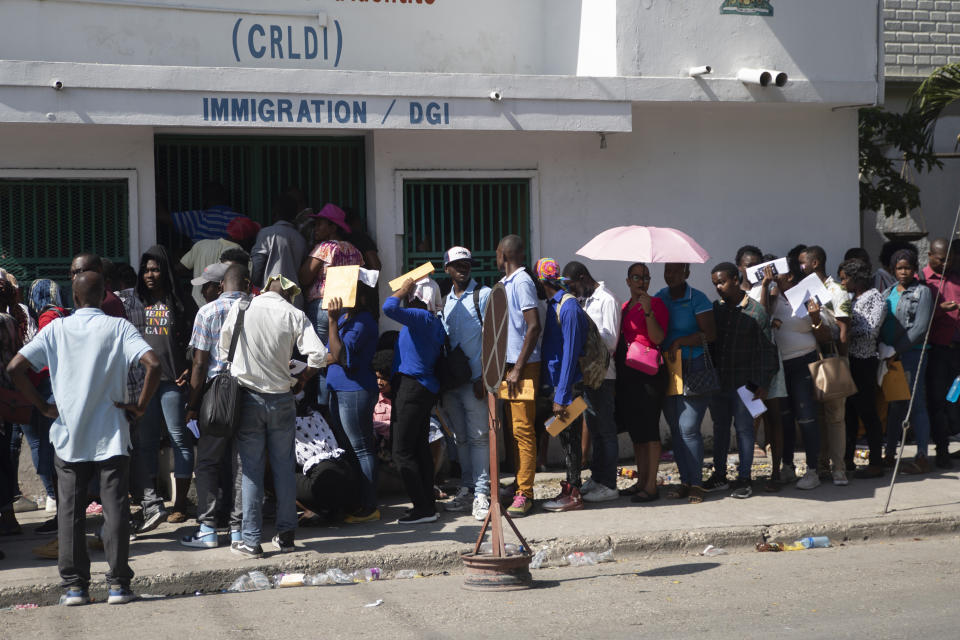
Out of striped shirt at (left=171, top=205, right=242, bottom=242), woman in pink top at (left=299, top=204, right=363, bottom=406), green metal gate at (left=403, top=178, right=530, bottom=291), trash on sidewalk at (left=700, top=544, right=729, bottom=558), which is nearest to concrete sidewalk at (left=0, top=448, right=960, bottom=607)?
trash on sidewalk at (left=700, top=544, right=729, bottom=558)

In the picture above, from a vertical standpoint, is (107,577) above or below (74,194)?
below

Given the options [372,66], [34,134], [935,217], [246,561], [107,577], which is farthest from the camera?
[935,217]

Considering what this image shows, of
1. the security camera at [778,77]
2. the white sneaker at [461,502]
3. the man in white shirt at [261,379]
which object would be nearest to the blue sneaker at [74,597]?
the man in white shirt at [261,379]

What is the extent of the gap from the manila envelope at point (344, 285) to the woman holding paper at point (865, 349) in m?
4.08

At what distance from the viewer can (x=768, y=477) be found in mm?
9680

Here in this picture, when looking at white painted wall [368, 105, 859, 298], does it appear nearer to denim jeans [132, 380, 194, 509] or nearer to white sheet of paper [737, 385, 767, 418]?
white sheet of paper [737, 385, 767, 418]

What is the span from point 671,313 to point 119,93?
456cm

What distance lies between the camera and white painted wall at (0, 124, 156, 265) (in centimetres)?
915

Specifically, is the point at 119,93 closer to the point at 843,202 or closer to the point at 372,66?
the point at 372,66

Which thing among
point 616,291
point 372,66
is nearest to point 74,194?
point 372,66

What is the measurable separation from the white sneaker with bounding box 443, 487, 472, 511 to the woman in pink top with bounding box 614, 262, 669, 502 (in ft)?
4.15

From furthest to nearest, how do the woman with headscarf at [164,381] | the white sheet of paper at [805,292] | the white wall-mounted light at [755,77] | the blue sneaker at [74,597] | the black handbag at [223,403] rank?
the white wall-mounted light at [755,77]
the white sheet of paper at [805,292]
the woman with headscarf at [164,381]
the black handbag at [223,403]
the blue sneaker at [74,597]

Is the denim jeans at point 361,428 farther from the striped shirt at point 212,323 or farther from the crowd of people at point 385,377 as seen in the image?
the striped shirt at point 212,323

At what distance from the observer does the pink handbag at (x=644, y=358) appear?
8.45 metres
